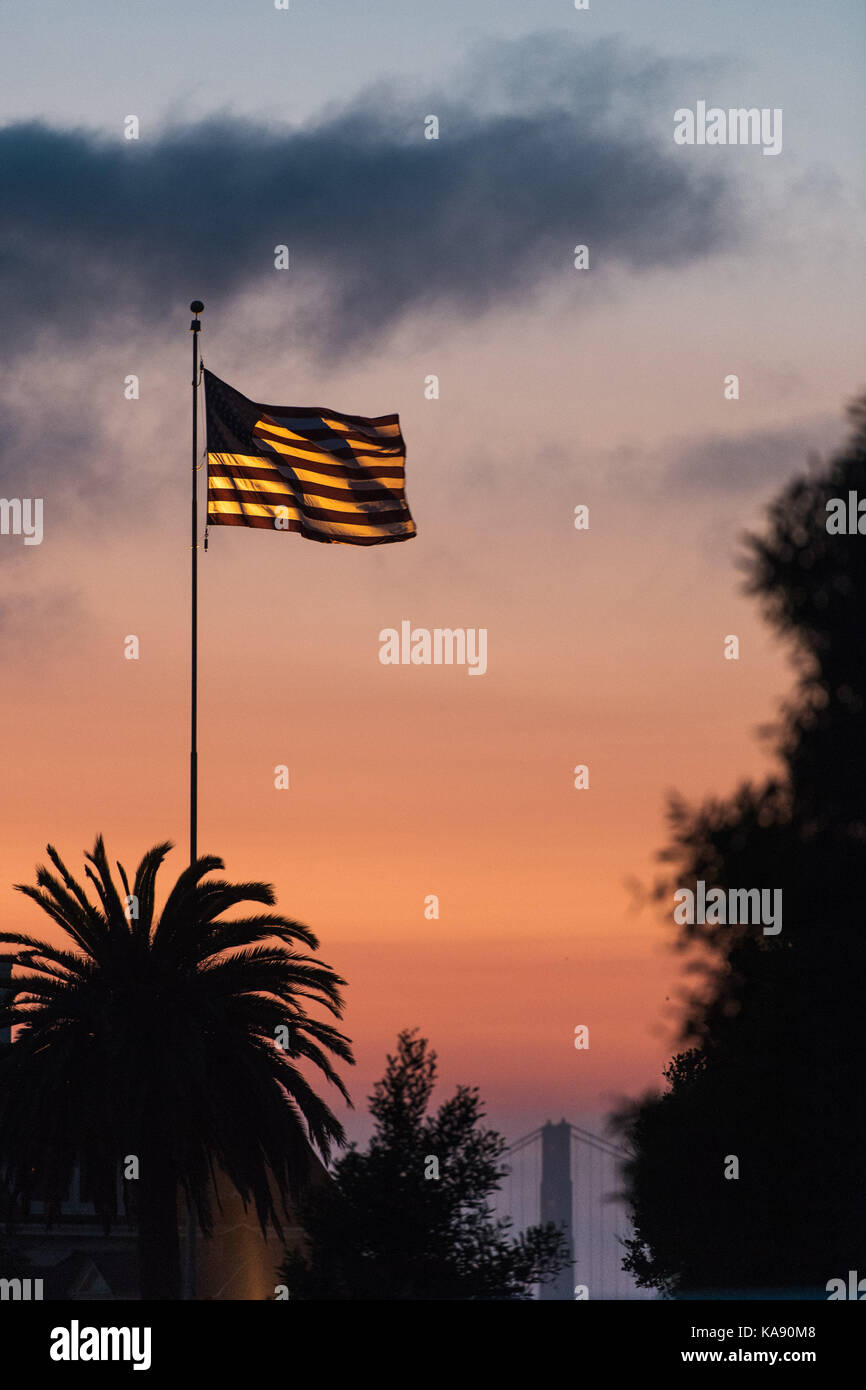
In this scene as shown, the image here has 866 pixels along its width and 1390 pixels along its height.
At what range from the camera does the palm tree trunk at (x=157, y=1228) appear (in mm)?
35906

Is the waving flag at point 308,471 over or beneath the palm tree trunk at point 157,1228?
over

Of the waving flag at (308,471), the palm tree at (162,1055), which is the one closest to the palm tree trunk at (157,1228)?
the palm tree at (162,1055)

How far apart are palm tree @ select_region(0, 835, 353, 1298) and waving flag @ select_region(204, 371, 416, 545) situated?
7667mm

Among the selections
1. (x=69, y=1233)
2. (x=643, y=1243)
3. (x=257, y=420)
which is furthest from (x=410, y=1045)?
(x=69, y=1233)

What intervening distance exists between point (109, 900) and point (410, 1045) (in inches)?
362

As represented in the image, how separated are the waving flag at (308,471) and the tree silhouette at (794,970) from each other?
7563 mm

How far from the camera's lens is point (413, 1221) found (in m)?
29.6

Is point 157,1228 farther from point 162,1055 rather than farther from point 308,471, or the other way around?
point 308,471

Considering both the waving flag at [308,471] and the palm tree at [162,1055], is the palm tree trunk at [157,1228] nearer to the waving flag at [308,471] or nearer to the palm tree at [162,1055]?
the palm tree at [162,1055]

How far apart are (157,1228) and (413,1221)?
867 cm

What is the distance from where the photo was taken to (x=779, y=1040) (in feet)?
112

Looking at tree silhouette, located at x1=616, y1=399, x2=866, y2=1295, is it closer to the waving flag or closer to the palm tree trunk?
the waving flag
